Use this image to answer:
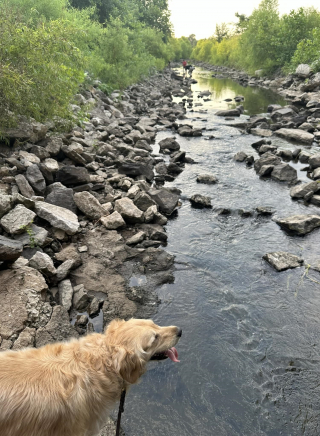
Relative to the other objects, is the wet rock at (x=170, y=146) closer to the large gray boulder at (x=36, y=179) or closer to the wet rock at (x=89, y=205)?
the wet rock at (x=89, y=205)

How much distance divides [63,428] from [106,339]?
759mm

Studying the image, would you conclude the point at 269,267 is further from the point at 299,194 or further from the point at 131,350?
the point at 131,350

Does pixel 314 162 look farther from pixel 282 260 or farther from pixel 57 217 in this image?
pixel 57 217

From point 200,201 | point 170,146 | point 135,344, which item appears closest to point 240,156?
point 170,146

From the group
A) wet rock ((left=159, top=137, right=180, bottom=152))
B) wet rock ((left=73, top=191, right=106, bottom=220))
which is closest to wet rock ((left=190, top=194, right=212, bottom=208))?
wet rock ((left=73, top=191, right=106, bottom=220))

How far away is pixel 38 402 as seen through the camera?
2480 mm

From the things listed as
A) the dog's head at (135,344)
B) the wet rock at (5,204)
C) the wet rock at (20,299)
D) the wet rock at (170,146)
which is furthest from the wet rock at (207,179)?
the dog's head at (135,344)

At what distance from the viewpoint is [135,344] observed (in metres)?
2.89

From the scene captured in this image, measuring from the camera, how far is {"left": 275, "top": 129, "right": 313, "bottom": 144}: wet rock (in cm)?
1495

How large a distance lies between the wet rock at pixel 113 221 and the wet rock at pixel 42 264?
209 cm

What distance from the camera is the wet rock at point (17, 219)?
5.48m

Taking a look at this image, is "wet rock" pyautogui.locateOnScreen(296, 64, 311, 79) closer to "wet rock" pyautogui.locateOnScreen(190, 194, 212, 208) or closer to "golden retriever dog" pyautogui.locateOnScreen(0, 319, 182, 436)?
"wet rock" pyautogui.locateOnScreen(190, 194, 212, 208)

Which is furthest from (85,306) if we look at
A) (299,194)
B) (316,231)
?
(299,194)

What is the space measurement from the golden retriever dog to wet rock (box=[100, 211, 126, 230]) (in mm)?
4187
